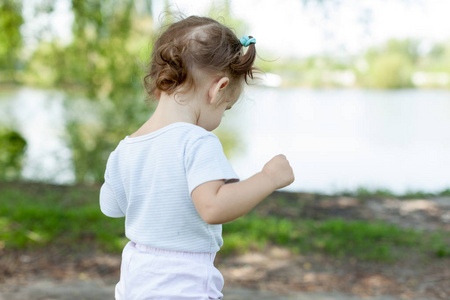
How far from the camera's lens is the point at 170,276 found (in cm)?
137

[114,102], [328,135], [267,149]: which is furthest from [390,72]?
[114,102]

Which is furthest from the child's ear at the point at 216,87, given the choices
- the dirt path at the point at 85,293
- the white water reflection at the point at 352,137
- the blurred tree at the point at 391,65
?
the blurred tree at the point at 391,65

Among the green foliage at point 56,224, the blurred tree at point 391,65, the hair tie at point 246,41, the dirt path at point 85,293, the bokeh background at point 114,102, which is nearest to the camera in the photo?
the hair tie at point 246,41

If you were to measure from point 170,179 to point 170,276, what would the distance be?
0.26 metres

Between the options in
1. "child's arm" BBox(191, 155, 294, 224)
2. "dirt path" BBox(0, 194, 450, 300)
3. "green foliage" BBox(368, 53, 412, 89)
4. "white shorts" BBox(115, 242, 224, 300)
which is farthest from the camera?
"green foliage" BBox(368, 53, 412, 89)

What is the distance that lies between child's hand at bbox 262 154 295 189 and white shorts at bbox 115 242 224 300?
11.7 inches

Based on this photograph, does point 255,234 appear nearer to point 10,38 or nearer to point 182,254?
point 182,254

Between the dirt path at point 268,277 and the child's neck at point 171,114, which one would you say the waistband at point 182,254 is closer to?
the child's neck at point 171,114

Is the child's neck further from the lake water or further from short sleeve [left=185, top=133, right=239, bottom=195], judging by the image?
the lake water

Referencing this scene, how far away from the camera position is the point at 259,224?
4434mm

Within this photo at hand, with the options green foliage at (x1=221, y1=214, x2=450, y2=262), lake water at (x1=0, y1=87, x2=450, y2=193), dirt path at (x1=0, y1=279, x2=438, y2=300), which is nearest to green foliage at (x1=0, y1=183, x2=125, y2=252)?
dirt path at (x1=0, y1=279, x2=438, y2=300)

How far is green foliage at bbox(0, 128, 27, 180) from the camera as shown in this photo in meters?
7.07

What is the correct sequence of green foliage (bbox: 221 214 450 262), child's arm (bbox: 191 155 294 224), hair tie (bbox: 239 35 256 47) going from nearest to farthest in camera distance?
1. child's arm (bbox: 191 155 294 224)
2. hair tie (bbox: 239 35 256 47)
3. green foliage (bbox: 221 214 450 262)

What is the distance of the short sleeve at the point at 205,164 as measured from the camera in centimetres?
126
